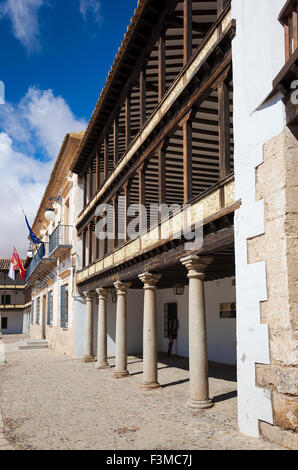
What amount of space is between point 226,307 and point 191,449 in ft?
28.5

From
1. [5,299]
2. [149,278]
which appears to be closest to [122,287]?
[149,278]

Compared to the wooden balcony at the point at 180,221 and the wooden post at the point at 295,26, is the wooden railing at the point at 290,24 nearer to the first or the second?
the wooden post at the point at 295,26

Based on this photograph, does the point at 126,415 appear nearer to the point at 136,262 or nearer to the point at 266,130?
the point at 136,262

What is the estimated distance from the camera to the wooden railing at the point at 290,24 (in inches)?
207

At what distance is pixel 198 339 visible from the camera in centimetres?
792

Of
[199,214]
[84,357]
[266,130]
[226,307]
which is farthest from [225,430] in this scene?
[84,357]

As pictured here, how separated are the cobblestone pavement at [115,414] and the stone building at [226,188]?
0.53m

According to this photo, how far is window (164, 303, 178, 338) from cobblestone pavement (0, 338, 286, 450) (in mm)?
4851

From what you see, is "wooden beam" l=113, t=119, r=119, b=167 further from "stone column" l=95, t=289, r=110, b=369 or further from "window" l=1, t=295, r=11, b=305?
"window" l=1, t=295, r=11, b=305

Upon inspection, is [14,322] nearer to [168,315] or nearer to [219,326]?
[168,315]

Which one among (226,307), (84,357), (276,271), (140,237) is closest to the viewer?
(276,271)

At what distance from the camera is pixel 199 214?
7.74 metres

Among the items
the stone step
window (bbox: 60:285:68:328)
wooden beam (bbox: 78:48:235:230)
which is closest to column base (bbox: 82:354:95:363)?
window (bbox: 60:285:68:328)

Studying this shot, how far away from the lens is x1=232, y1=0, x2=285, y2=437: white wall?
577 centimetres
